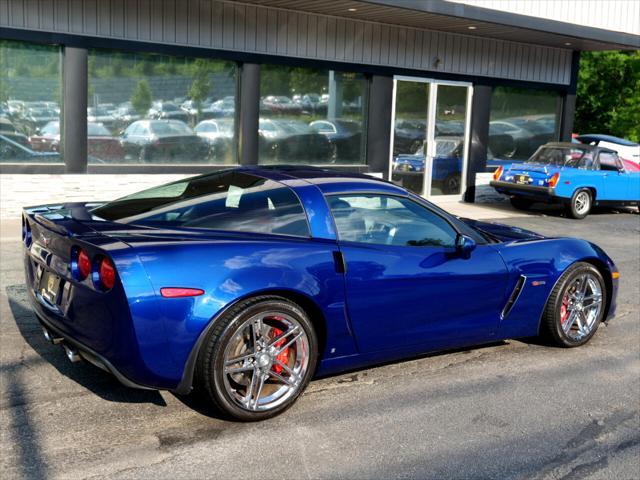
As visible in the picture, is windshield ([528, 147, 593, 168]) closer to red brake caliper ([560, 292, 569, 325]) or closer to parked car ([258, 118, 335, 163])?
parked car ([258, 118, 335, 163])

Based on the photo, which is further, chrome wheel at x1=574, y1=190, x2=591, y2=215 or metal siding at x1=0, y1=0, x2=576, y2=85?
chrome wheel at x1=574, y1=190, x2=591, y2=215

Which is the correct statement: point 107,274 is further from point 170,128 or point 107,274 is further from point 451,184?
point 451,184

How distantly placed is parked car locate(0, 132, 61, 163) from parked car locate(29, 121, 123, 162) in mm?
77

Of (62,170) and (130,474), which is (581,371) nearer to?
(130,474)

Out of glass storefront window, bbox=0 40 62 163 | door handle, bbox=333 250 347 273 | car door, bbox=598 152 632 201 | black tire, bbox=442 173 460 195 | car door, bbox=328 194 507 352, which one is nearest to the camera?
door handle, bbox=333 250 347 273

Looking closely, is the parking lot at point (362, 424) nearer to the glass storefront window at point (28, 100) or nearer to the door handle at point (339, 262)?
the door handle at point (339, 262)

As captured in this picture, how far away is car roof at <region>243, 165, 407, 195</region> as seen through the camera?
15.6 feet

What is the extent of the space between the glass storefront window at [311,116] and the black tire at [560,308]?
852 cm

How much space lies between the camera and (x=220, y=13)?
12438 mm

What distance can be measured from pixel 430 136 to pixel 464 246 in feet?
36.6

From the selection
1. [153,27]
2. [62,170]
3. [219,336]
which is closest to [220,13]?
[153,27]

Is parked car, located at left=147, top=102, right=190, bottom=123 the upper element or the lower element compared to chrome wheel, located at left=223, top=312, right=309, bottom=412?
upper

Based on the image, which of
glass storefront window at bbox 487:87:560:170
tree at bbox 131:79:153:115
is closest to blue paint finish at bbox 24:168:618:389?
tree at bbox 131:79:153:115

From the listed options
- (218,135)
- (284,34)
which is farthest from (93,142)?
(284,34)
